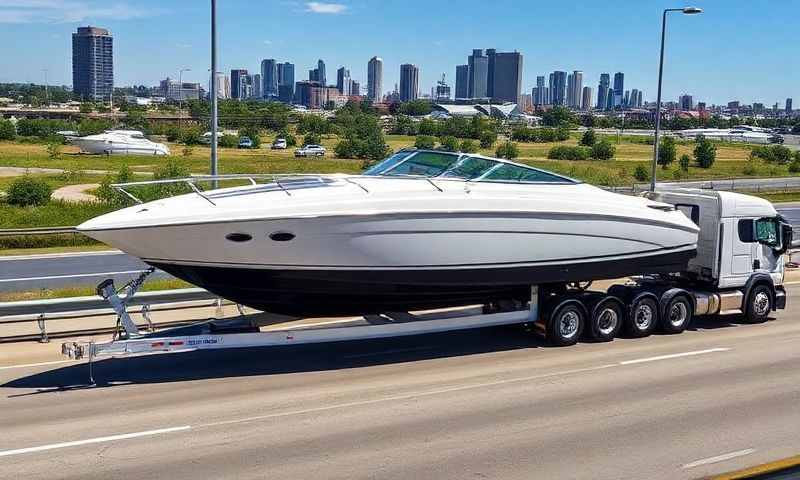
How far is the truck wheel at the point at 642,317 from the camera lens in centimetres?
1448

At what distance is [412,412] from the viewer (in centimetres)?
1039

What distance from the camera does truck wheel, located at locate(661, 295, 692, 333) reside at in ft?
48.9

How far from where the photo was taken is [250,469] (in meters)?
8.40

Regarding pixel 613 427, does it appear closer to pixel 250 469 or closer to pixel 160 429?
pixel 250 469

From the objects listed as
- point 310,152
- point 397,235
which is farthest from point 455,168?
point 310,152

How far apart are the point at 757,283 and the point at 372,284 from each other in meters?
8.15

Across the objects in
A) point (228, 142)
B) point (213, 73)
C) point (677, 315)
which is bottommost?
point (677, 315)

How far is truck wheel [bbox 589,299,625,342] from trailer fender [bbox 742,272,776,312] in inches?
119

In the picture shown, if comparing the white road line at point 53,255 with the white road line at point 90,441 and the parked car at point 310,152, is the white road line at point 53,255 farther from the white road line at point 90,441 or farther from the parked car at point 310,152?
the parked car at point 310,152

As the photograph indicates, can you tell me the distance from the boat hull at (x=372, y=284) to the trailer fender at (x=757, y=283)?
10.9 ft

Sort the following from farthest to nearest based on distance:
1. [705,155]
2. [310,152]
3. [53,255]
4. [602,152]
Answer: [602,152] < [310,152] < [705,155] < [53,255]

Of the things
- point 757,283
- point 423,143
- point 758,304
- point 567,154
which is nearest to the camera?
point 757,283

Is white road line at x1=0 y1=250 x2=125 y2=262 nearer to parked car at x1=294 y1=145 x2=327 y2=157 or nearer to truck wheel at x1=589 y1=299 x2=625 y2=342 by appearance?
truck wheel at x1=589 y1=299 x2=625 y2=342

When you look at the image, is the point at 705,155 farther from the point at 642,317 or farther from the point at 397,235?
the point at 397,235
